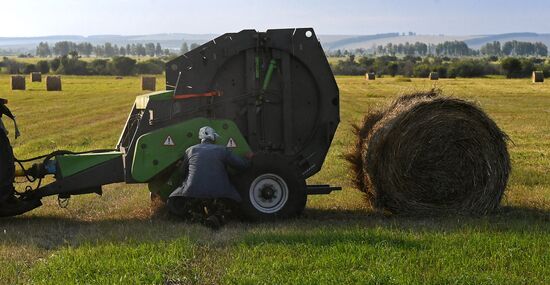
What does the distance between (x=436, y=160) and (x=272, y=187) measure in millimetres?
1986

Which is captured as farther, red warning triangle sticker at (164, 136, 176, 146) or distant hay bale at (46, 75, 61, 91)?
distant hay bale at (46, 75, 61, 91)

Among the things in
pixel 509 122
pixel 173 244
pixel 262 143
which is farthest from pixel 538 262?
pixel 509 122

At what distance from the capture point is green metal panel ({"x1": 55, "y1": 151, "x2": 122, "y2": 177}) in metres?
8.73

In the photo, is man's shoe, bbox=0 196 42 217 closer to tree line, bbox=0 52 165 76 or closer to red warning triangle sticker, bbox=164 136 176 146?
red warning triangle sticker, bbox=164 136 176 146

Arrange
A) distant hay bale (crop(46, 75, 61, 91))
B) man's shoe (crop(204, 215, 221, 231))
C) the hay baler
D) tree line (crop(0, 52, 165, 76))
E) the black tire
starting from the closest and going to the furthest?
man's shoe (crop(204, 215, 221, 231)) → the black tire → the hay baler → distant hay bale (crop(46, 75, 61, 91)) → tree line (crop(0, 52, 165, 76))

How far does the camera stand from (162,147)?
848 cm

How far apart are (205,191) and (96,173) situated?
151cm

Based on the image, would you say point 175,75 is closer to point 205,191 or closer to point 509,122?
point 205,191

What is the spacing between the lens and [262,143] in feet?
30.0

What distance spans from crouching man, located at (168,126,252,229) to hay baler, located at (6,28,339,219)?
0.25m

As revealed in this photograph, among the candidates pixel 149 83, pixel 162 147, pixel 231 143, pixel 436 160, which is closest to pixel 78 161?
pixel 162 147

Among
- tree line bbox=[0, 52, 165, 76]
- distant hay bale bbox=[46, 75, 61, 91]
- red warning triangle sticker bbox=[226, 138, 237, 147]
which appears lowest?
red warning triangle sticker bbox=[226, 138, 237, 147]

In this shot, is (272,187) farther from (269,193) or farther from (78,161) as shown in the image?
(78,161)

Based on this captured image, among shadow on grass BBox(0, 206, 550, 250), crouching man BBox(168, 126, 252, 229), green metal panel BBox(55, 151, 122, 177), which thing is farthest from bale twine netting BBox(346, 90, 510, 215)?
green metal panel BBox(55, 151, 122, 177)
